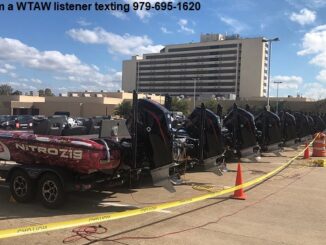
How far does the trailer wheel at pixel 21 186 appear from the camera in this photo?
853 centimetres

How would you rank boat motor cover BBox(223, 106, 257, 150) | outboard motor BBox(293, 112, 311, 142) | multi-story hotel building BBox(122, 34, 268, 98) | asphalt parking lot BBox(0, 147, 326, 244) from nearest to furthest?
asphalt parking lot BBox(0, 147, 326, 244) → boat motor cover BBox(223, 106, 257, 150) → outboard motor BBox(293, 112, 311, 142) → multi-story hotel building BBox(122, 34, 268, 98)

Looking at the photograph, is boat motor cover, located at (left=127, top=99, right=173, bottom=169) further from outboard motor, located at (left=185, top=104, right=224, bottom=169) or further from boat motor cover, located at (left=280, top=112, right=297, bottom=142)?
boat motor cover, located at (left=280, top=112, right=297, bottom=142)

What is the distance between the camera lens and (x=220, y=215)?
817 cm

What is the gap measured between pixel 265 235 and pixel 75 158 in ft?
11.3

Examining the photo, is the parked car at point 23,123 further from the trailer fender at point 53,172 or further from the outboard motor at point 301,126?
the trailer fender at point 53,172

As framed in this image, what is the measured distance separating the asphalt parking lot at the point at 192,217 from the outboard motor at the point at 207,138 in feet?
2.28

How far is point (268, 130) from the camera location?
1831 cm

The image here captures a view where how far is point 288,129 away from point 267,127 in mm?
4473

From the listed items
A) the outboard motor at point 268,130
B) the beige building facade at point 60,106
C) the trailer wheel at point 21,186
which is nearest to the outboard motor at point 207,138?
the trailer wheel at point 21,186

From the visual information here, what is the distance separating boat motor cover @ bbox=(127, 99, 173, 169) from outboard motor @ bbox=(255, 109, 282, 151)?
9.85 metres

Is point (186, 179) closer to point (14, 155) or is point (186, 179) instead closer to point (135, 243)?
point (14, 155)

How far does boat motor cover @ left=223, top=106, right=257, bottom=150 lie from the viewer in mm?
14812

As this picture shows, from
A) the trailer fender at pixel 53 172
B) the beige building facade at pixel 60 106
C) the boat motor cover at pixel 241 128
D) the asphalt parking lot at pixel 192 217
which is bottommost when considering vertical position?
the asphalt parking lot at pixel 192 217

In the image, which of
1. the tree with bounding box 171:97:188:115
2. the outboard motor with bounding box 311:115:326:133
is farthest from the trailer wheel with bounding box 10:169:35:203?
the tree with bounding box 171:97:188:115
